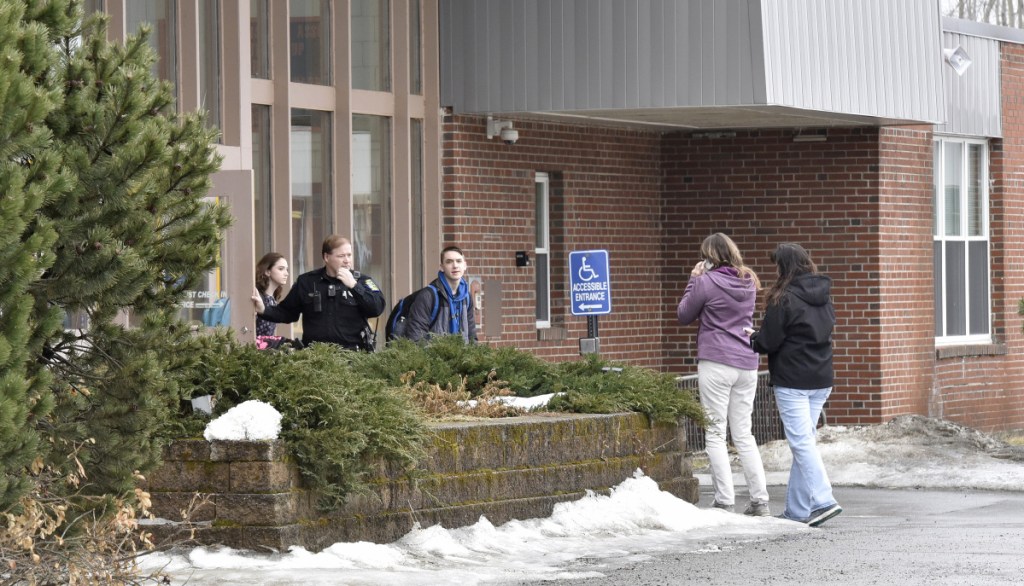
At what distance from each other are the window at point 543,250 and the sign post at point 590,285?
2.79 meters

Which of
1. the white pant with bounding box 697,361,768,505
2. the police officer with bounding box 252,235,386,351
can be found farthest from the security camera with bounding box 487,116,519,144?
the white pant with bounding box 697,361,768,505

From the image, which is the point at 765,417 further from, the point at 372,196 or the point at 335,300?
the point at 335,300

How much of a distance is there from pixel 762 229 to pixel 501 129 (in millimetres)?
3653

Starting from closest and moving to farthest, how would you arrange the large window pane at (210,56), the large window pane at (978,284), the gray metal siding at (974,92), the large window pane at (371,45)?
1. the large window pane at (210,56)
2. the large window pane at (371,45)
3. the gray metal siding at (974,92)
4. the large window pane at (978,284)

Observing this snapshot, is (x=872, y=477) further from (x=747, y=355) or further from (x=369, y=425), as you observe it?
(x=369, y=425)

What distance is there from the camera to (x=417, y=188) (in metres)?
16.6

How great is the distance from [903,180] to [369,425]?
36.7 ft

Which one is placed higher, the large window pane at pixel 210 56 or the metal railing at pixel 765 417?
the large window pane at pixel 210 56

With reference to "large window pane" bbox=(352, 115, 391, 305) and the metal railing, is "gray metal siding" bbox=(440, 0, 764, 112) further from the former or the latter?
the metal railing

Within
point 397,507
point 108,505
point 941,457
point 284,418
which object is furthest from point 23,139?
point 941,457

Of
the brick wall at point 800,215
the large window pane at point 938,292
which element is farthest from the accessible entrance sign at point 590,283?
the large window pane at point 938,292

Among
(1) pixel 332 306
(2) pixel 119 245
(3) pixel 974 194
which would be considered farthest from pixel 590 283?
(2) pixel 119 245

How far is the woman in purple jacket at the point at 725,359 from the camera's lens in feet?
38.8

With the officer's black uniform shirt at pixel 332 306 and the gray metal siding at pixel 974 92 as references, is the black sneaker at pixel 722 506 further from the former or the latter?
the gray metal siding at pixel 974 92
